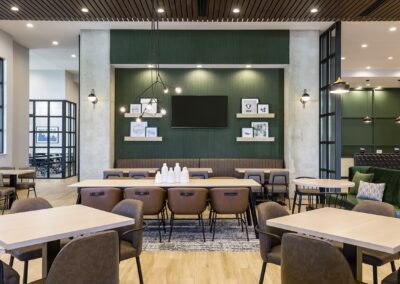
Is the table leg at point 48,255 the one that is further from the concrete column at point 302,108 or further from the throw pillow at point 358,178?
the concrete column at point 302,108

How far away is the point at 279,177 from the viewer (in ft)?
22.7

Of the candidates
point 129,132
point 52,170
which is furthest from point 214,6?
point 52,170

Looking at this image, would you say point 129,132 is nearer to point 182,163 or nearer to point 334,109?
point 182,163

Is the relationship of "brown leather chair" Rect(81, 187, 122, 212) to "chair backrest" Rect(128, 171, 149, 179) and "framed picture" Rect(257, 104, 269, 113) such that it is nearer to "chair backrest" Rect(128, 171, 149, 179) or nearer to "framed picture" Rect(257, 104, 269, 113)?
"chair backrest" Rect(128, 171, 149, 179)

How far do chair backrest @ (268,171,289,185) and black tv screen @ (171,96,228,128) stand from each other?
2213mm

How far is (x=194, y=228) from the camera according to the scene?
539cm

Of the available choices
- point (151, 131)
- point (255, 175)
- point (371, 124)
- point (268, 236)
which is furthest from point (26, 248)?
point (371, 124)

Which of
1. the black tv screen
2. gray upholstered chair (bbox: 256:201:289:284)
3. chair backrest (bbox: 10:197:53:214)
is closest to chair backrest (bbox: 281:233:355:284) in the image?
gray upholstered chair (bbox: 256:201:289:284)

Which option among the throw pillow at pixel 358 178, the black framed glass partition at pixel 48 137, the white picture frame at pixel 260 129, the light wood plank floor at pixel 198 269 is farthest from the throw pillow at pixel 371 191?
the black framed glass partition at pixel 48 137

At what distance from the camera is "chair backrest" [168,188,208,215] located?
4512mm

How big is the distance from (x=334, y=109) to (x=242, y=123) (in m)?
2.32

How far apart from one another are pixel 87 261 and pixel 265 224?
62.2 inches

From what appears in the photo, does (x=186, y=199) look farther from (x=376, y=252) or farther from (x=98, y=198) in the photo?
(x=376, y=252)

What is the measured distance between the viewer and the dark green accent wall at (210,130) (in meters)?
8.59
